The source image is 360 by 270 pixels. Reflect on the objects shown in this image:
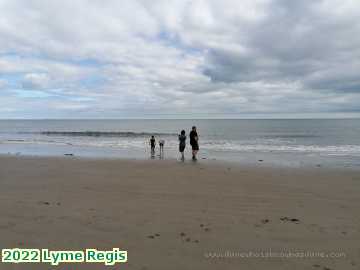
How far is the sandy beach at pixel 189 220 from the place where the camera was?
4.25 meters

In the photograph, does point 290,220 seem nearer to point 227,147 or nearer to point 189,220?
point 189,220

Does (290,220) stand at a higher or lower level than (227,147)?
lower

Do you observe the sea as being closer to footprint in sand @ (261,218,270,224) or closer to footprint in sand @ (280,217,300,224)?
footprint in sand @ (280,217,300,224)

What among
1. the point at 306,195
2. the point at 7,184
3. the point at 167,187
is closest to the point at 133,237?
the point at 167,187

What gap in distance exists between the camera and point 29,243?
15.1 feet

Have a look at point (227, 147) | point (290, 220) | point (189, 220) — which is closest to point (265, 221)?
point (290, 220)

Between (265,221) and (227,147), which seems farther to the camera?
(227,147)

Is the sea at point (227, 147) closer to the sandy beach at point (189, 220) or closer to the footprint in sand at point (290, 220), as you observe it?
the sandy beach at point (189, 220)

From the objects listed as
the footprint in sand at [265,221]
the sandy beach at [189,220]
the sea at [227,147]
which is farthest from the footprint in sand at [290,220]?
the sea at [227,147]

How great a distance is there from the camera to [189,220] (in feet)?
19.0

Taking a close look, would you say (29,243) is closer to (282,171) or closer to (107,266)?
(107,266)

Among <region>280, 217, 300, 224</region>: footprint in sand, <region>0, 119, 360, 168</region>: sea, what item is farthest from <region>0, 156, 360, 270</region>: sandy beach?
<region>0, 119, 360, 168</region>: sea

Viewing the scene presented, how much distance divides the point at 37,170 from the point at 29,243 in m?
9.25

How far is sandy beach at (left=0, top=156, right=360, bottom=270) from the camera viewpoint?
4250 millimetres
